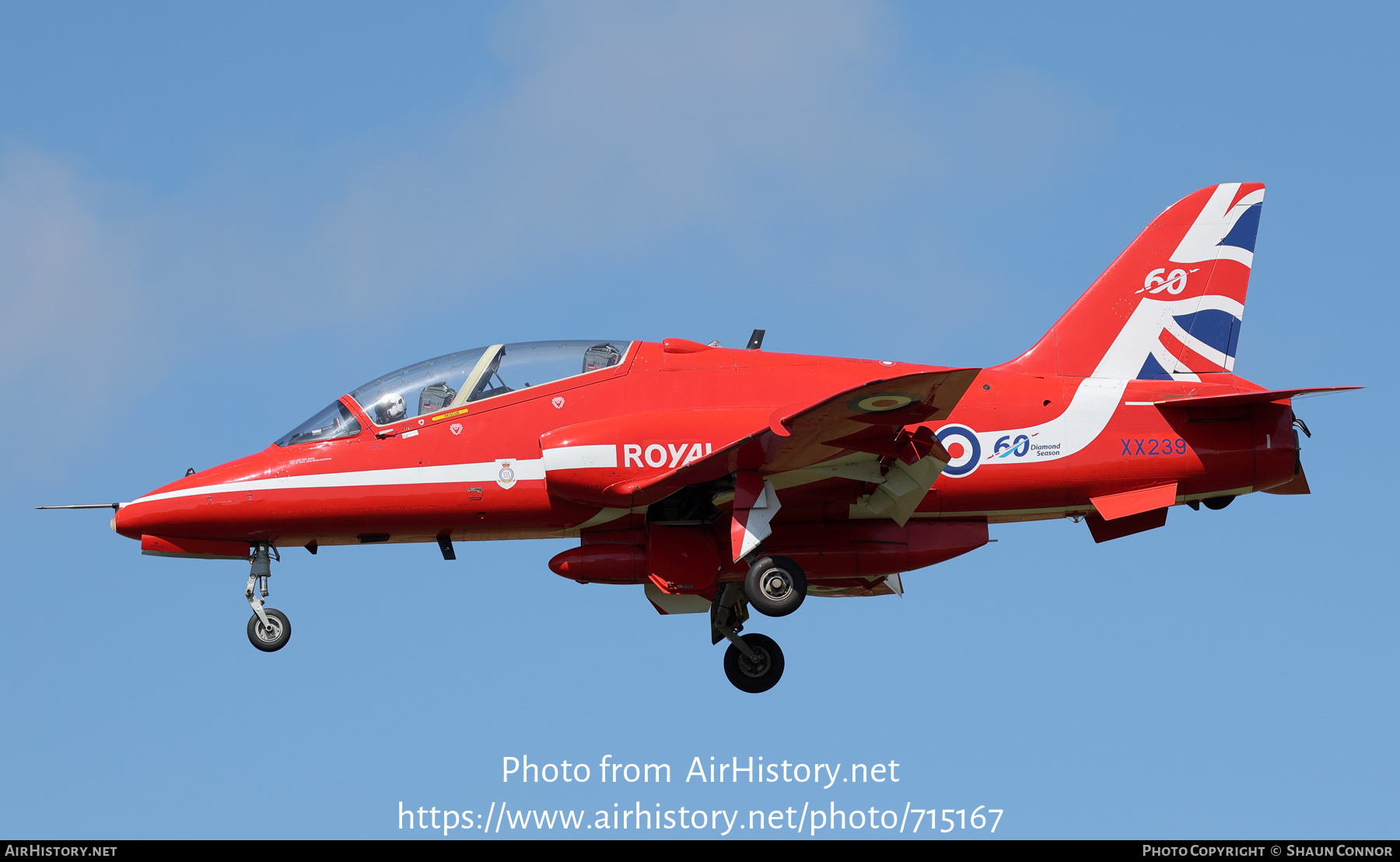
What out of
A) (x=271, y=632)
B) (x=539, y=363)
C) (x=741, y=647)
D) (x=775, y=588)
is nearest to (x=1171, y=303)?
(x=775, y=588)

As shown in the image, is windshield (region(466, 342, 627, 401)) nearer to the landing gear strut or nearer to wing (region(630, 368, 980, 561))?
wing (region(630, 368, 980, 561))

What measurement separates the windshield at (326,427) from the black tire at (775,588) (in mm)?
5525

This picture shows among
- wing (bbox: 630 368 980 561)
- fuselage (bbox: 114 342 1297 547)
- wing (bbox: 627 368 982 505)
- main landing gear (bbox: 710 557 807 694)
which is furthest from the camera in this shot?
main landing gear (bbox: 710 557 807 694)

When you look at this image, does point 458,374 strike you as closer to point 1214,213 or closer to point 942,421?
point 942,421

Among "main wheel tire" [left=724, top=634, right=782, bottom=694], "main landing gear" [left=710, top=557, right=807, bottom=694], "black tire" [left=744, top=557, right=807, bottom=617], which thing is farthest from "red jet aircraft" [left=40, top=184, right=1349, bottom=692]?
"main wheel tire" [left=724, top=634, right=782, bottom=694]

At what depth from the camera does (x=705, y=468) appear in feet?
61.6

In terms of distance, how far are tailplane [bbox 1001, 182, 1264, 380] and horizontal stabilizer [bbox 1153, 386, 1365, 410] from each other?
899 millimetres

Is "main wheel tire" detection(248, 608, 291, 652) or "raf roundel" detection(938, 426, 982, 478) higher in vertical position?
"raf roundel" detection(938, 426, 982, 478)

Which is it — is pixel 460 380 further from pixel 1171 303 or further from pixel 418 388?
pixel 1171 303

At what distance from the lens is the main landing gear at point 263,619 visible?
64.8 ft

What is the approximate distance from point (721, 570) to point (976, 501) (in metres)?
3.47

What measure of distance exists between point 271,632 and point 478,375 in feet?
13.9

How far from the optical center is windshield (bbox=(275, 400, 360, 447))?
65.7 ft

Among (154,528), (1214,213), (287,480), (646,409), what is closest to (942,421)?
(646,409)
